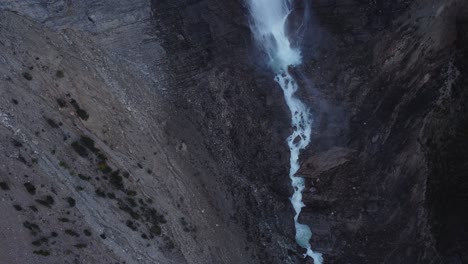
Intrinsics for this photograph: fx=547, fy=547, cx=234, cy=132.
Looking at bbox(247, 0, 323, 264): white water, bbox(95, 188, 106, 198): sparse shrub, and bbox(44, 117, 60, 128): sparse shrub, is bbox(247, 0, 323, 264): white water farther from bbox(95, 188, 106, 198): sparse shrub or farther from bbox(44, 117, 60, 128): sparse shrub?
bbox(44, 117, 60, 128): sparse shrub

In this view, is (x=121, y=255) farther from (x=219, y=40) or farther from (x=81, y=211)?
(x=219, y=40)

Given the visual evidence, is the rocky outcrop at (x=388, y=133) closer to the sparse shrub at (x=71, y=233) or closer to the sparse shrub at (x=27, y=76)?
the sparse shrub at (x=71, y=233)

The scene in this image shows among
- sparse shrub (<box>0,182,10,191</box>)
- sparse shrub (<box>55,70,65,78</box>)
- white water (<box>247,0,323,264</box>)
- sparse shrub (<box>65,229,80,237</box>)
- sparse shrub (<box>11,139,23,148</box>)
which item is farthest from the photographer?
white water (<box>247,0,323,264</box>)

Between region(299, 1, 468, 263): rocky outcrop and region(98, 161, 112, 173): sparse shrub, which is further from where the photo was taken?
region(98, 161, 112, 173): sparse shrub

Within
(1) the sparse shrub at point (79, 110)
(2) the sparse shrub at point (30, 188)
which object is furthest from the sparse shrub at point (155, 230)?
(1) the sparse shrub at point (79, 110)

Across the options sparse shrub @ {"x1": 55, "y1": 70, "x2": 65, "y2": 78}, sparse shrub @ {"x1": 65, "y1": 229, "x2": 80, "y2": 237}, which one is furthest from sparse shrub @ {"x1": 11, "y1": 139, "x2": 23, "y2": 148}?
sparse shrub @ {"x1": 65, "y1": 229, "x2": 80, "y2": 237}

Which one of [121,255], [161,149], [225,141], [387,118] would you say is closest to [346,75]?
[387,118]

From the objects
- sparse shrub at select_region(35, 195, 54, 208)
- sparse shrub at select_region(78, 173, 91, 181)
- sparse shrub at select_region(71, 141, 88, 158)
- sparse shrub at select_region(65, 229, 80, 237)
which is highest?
sparse shrub at select_region(71, 141, 88, 158)

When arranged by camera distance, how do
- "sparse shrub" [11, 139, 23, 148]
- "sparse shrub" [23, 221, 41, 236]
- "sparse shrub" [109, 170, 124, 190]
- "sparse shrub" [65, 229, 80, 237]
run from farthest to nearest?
"sparse shrub" [109, 170, 124, 190]
"sparse shrub" [65, 229, 80, 237]
"sparse shrub" [23, 221, 41, 236]
"sparse shrub" [11, 139, 23, 148]
